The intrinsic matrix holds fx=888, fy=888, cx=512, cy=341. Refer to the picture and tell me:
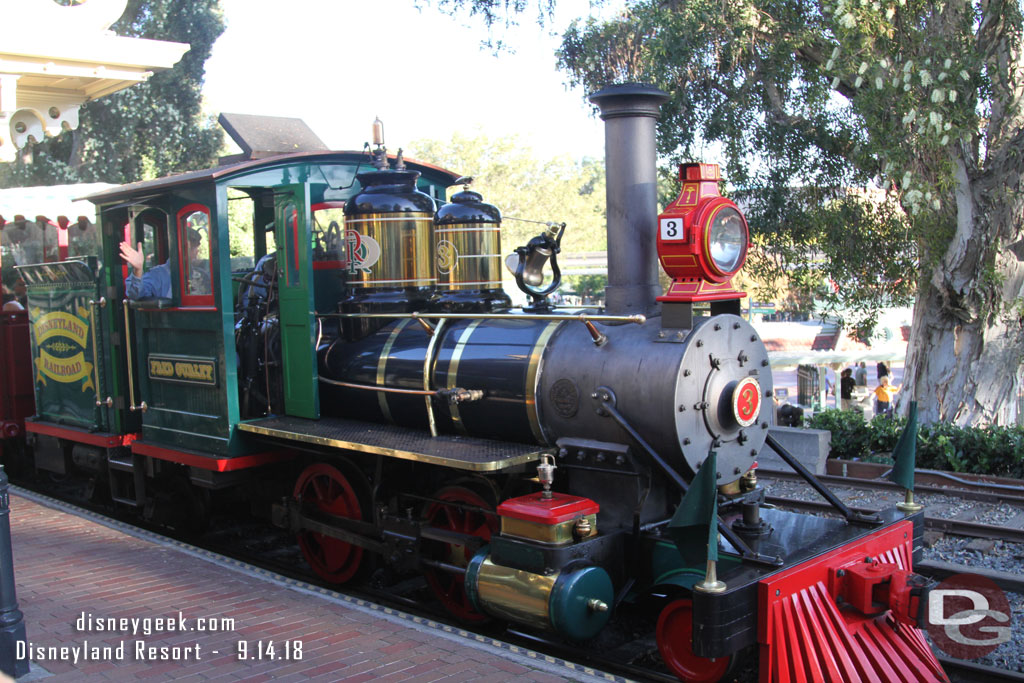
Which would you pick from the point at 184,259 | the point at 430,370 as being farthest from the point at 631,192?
the point at 184,259

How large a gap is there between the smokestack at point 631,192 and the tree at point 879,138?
20.8ft

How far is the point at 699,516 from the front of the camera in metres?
3.78

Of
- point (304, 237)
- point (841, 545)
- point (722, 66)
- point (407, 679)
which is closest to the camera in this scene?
point (407, 679)

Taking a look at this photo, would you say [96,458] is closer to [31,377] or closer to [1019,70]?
[31,377]

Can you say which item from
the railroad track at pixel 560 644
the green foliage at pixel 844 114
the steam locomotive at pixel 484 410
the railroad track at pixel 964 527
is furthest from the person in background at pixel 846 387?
the steam locomotive at pixel 484 410

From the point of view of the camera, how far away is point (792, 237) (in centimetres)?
1306

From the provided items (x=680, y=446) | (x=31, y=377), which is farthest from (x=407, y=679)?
(x=31, y=377)

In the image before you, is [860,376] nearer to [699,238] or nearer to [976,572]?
[976,572]

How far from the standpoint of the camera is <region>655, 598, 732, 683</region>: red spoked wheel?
4.38m

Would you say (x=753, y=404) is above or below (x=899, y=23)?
below

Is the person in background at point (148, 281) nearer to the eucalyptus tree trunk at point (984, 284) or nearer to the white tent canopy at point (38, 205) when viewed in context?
the white tent canopy at point (38, 205)

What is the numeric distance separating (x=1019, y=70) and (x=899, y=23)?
1520mm

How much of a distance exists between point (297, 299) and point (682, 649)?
3468 mm

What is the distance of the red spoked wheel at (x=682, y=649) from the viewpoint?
4.38m
